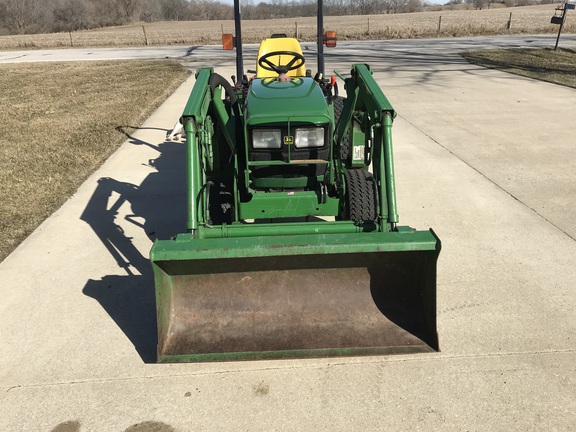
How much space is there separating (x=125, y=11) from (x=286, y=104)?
255 feet

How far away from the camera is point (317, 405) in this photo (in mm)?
2654

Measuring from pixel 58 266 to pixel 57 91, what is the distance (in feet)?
33.4

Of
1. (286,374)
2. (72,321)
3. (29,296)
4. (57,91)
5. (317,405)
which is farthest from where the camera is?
(57,91)

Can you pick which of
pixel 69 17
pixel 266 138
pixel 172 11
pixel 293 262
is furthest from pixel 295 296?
pixel 172 11

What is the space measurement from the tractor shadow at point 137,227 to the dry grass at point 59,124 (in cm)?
57

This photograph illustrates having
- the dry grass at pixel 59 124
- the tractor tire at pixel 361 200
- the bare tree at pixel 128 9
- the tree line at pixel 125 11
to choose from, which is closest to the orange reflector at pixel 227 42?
the tractor tire at pixel 361 200

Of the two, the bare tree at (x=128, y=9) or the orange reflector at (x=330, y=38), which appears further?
the bare tree at (x=128, y=9)

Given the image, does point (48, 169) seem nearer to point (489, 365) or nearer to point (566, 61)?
point (489, 365)

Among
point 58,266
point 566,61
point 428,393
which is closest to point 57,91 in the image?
point 58,266

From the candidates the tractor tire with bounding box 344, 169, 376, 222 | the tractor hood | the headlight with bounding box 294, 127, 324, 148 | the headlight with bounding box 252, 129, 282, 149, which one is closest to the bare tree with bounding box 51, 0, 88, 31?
the tractor hood

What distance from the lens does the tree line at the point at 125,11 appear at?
60.4 metres

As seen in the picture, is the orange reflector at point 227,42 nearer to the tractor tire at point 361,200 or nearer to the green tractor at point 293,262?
the green tractor at point 293,262

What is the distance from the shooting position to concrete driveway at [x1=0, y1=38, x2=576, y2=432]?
2.61 metres

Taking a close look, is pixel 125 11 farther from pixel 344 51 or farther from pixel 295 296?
pixel 295 296
